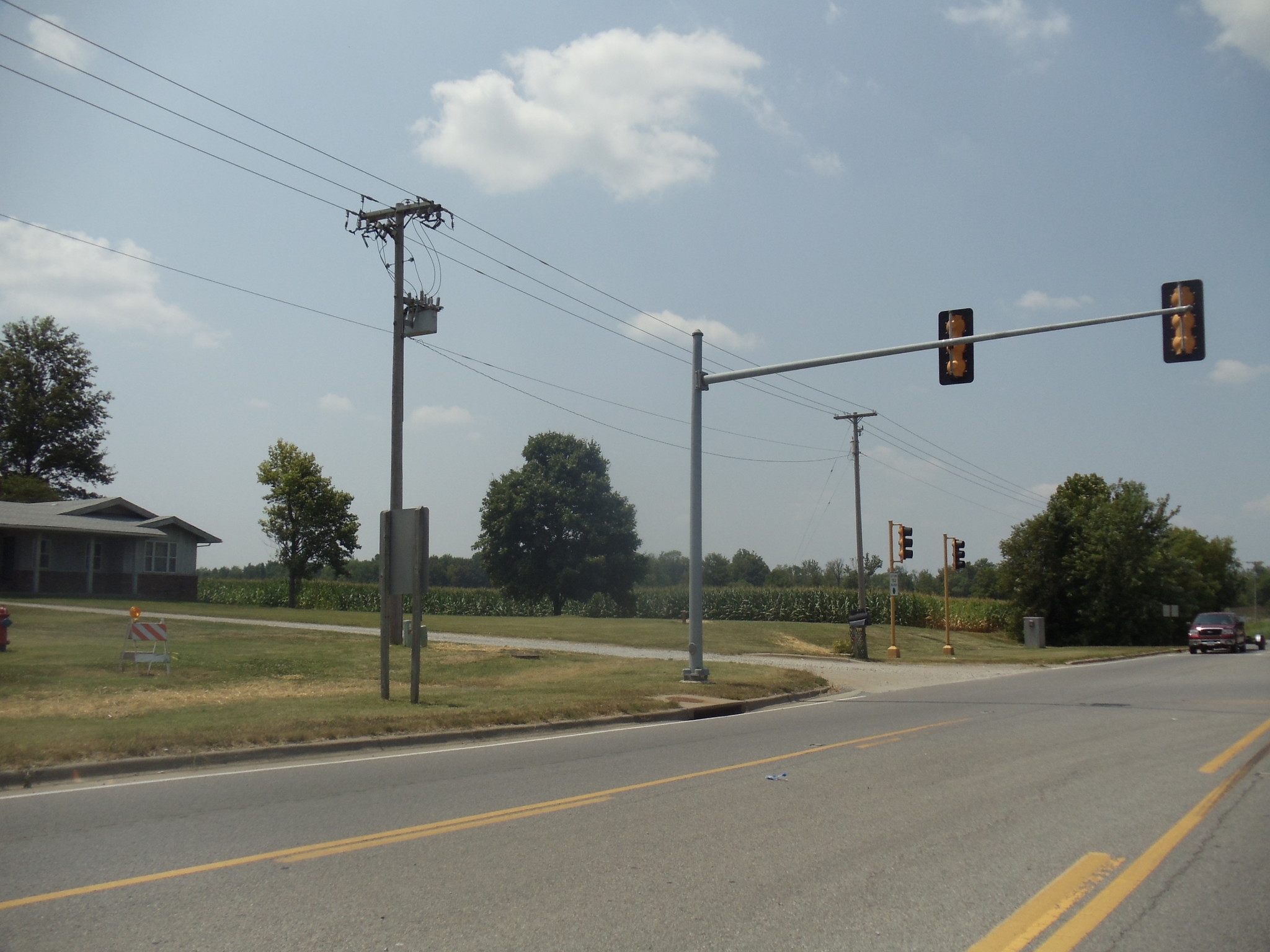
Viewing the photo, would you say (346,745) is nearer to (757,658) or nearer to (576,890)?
(576,890)

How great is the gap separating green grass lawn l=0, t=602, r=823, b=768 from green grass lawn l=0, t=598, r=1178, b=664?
8.04m

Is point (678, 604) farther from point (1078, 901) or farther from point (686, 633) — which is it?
point (1078, 901)

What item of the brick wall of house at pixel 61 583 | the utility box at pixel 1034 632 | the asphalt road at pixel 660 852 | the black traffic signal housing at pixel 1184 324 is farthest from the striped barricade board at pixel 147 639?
the utility box at pixel 1034 632

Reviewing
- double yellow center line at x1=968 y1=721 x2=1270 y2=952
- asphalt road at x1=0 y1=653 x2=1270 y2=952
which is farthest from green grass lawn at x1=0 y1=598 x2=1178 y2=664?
double yellow center line at x1=968 y1=721 x2=1270 y2=952

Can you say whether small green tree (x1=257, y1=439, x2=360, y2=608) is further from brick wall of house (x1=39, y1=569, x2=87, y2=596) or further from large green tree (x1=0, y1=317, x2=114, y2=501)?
large green tree (x1=0, y1=317, x2=114, y2=501)

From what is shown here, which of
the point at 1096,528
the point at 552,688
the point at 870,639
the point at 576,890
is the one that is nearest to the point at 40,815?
the point at 576,890

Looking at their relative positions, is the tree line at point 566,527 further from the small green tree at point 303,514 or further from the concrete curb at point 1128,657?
the concrete curb at point 1128,657

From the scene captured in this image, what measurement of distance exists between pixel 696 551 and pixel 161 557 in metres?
36.5

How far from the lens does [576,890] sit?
18.5 feet

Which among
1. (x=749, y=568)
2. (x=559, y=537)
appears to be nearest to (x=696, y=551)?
(x=559, y=537)

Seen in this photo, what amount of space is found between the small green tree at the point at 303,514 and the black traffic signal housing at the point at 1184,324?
43.6 metres

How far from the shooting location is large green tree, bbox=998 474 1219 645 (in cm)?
5638

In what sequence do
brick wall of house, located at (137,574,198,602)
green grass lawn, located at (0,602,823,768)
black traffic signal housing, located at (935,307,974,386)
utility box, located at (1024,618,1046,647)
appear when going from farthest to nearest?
utility box, located at (1024,618,1046,647)
brick wall of house, located at (137,574,198,602)
black traffic signal housing, located at (935,307,974,386)
green grass lawn, located at (0,602,823,768)

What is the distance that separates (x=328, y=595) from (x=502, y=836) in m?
56.6
